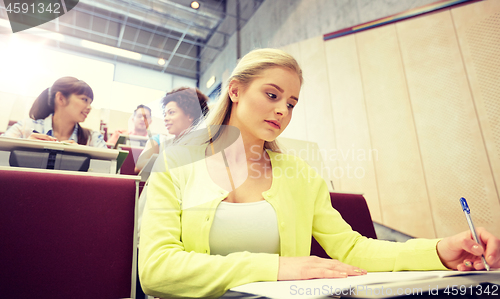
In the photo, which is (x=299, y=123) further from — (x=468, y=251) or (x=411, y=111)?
(x=468, y=251)

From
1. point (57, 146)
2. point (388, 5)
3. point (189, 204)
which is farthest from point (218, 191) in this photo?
point (388, 5)

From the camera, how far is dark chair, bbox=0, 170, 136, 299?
0.68m

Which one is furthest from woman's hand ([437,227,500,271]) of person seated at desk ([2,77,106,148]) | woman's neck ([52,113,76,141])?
woman's neck ([52,113,76,141])

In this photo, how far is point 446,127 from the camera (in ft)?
8.21

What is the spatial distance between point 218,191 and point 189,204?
3.2 inches

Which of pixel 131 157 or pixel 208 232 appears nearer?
pixel 208 232

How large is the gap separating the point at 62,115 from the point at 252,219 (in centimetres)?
136

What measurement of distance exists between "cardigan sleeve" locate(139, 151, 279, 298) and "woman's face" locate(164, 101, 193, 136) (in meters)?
1.01

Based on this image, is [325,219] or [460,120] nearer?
[325,219]

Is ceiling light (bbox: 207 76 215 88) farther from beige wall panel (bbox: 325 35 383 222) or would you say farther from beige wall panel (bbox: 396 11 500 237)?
beige wall panel (bbox: 396 11 500 237)

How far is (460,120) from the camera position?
7.98 feet

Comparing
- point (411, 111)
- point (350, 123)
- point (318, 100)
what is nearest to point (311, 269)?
point (411, 111)

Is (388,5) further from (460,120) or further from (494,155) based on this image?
(494,155)

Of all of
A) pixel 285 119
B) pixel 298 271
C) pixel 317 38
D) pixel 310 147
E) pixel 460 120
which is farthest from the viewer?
pixel 317 38
